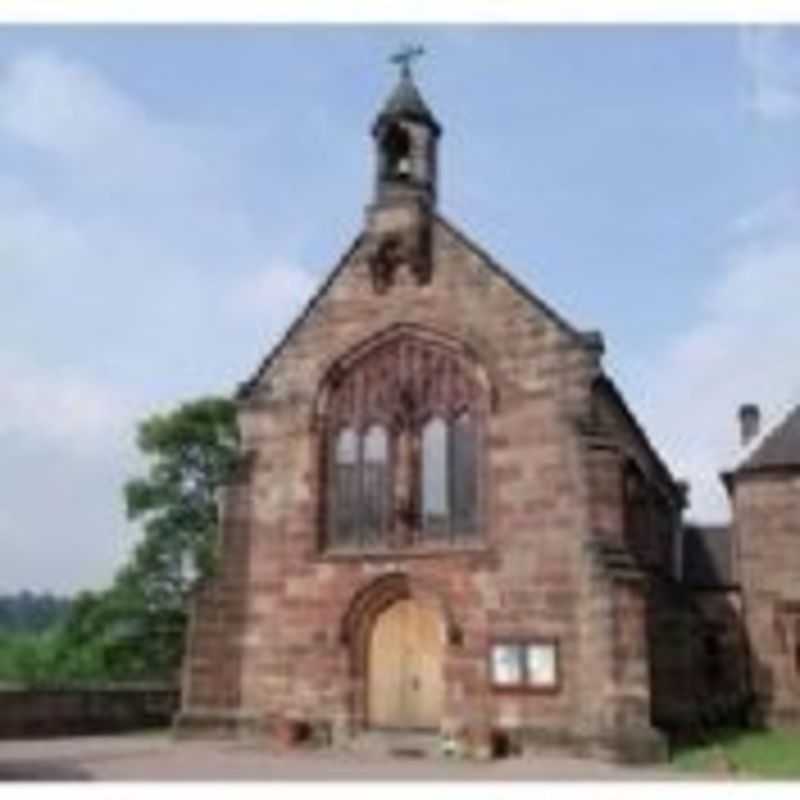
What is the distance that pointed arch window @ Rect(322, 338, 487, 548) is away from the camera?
27.4 metres

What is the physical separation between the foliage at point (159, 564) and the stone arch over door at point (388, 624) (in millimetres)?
18231

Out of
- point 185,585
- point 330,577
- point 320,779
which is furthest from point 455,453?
point 185,585

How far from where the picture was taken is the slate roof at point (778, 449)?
3444 cm

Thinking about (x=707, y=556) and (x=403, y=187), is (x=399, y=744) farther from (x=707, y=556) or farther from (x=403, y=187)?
(x=707, y=556)

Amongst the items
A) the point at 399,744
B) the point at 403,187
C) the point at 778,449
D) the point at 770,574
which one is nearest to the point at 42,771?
the point at 399,744

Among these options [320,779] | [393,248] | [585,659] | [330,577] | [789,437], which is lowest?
[320,779]

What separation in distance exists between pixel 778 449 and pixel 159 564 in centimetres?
2221

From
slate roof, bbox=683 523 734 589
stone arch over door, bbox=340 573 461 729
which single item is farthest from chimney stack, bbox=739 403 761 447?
stone arch over door, bbox=340 573 461 729

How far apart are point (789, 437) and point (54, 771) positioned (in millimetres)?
21361

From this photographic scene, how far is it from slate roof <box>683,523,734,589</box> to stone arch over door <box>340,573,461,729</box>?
12.1m

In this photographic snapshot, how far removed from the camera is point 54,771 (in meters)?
21.1

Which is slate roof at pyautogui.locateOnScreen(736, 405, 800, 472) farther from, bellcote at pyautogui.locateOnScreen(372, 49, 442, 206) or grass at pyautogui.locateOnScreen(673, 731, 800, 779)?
bellcote at pyautogui.locateOnScreen(372, 49, 442, 206)

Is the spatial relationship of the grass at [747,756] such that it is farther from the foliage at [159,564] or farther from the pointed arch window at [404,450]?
the foliage at [159,564]

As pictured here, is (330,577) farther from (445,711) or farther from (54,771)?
(54,771)
